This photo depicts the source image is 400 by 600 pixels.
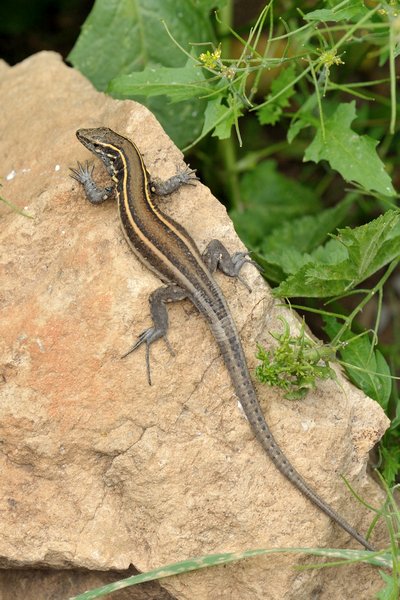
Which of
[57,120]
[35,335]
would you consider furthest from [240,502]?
[57,120]

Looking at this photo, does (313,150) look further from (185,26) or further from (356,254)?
(185,26)

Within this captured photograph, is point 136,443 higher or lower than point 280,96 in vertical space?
lower

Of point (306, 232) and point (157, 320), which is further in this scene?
point (306, 232)

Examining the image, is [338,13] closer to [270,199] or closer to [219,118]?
[219,118]

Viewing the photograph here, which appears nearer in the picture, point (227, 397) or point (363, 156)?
point (227, 397)

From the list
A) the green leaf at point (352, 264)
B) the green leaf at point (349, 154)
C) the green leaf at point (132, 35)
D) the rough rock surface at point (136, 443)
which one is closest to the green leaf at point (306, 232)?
the green leaf at point (349, 154)

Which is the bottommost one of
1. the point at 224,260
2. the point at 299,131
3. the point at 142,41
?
the point at 299,131

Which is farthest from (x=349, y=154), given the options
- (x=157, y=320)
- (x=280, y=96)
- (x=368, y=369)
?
(x=157, y=320)

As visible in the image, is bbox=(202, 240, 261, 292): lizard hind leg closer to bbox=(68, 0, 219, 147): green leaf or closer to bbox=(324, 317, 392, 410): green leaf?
bbox=(324, 317, 392, 410): green leaf
